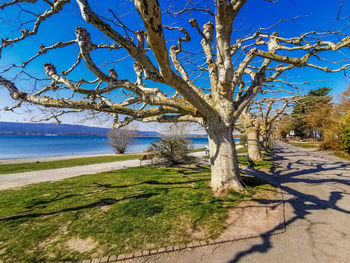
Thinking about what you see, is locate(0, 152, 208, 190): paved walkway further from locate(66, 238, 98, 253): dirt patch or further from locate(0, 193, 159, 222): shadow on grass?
locate(66, 238, 98, 253): dirt patch

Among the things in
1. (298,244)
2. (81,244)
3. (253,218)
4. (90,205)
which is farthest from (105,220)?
(298,244)

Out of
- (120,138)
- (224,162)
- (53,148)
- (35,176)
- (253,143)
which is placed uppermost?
(120,138)

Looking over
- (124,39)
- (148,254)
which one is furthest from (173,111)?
(148,254)

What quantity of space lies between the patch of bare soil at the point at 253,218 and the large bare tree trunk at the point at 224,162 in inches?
29.6

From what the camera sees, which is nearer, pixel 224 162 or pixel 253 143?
pixel 224 162

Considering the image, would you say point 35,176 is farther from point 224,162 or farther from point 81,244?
point 224,162

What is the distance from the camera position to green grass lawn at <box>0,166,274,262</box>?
272 centimetres

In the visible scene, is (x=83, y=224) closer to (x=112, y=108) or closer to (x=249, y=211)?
(x=112, y=108)

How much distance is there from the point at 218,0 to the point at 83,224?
22.0ft

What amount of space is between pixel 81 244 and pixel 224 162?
13.7 feet

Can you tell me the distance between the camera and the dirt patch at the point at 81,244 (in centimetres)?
268

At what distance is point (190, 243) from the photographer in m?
2.71

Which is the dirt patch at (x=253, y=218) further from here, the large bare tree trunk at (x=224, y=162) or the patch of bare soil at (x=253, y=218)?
the large bare tree trunk at (x=224, y=162)

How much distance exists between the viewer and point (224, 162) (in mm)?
4930
